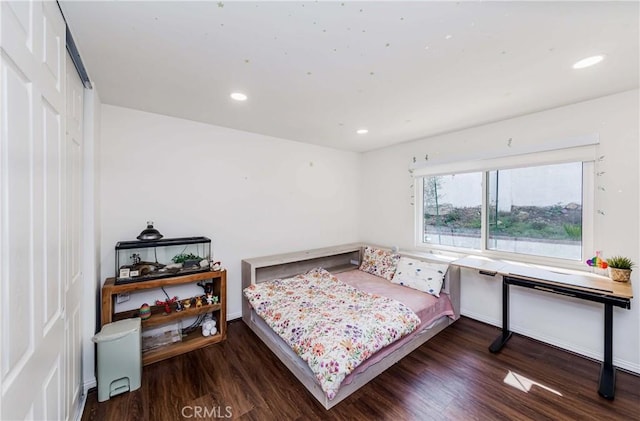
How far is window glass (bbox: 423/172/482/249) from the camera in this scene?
3209mm

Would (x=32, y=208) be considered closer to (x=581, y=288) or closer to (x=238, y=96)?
(x=238, y=96)

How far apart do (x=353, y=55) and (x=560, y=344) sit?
3358mm

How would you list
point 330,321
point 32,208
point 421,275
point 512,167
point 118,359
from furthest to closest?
point 421,275 → point 512,167 → point 330,321 → point 118,359 → point 32,208

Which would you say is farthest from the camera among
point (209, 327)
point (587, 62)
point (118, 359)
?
point (209, 327)

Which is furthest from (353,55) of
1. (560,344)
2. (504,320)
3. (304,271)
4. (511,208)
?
(560,344)

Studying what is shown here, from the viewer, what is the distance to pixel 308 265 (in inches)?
151

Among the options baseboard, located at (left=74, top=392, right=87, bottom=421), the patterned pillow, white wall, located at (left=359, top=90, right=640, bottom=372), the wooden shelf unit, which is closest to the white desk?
white wall, located at (left=359, top=90, right=640, bottom=372)

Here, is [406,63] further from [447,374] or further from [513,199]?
[447,374]

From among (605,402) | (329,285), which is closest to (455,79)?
(329,285)

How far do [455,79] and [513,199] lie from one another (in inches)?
71.0

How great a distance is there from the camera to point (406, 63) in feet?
5.58

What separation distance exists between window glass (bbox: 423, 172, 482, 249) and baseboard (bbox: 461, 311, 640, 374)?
0.89 metres

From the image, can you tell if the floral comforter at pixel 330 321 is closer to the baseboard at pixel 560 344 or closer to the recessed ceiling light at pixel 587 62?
the baseboard at pixel 560 344

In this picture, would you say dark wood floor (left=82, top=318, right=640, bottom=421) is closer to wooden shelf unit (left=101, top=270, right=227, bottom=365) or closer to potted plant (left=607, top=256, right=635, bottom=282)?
wooden shelf unit (left=101, top=270, right=227, bottom=365)
